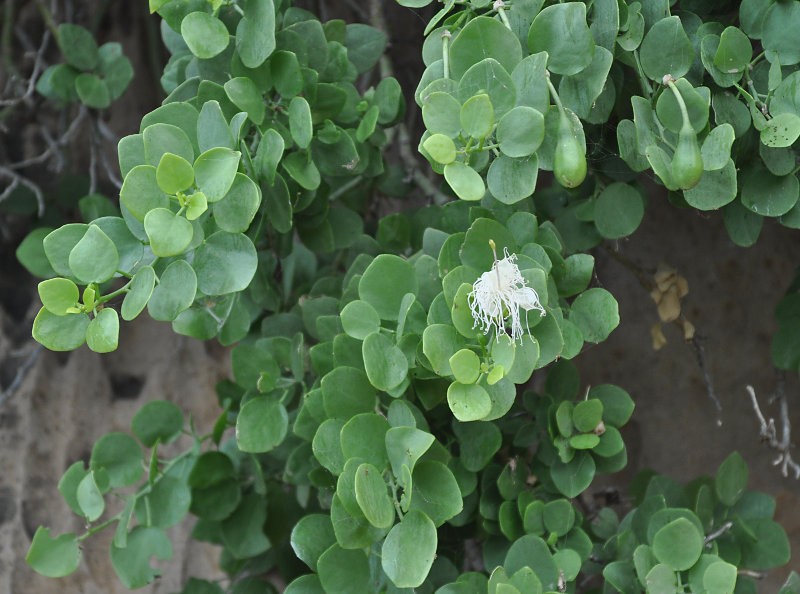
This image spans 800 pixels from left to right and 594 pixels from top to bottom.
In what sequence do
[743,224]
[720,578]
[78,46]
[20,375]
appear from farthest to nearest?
[20,375] < [78,46] < [743,224] < [720,578]

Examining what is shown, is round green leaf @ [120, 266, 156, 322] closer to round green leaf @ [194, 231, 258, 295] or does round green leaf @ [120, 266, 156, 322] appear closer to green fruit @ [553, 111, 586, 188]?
round green leaf @ [194, 231, 258, 295]

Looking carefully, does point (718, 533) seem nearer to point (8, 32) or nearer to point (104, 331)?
point (104, 331)

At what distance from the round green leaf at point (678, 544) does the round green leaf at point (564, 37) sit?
38 cm

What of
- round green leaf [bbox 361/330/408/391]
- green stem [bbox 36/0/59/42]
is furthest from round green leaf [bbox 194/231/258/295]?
green stem [bbox 36/0/59/42]

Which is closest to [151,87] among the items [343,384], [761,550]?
[343,384]

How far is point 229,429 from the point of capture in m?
1.13

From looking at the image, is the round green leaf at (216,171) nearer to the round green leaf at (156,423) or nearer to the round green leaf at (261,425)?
the round green leaf at (261,425)

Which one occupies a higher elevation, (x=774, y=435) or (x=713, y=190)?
(x=713, y=190)

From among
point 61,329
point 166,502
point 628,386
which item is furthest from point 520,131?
point 628,386

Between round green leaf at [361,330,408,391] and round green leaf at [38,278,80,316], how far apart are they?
0.21 metres

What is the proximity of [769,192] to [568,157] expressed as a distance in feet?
0.79

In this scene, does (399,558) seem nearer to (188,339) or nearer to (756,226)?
(756,226)

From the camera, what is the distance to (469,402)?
55cm

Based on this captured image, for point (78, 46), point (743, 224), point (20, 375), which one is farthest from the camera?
point (20, 375)
